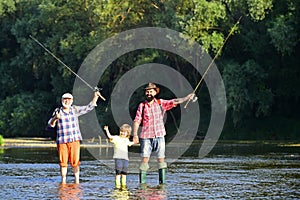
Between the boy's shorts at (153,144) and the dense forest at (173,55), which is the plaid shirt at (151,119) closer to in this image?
the boy's shorts at (153,144)

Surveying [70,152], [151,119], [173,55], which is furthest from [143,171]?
[173,55]

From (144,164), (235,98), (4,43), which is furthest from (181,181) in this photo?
(4,43)

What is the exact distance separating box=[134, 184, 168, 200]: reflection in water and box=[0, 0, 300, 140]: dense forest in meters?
28.9

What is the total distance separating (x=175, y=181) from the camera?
17.5 meters

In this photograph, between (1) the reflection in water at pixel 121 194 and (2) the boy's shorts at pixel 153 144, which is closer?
(1) the reflection in water at pixel 121 194

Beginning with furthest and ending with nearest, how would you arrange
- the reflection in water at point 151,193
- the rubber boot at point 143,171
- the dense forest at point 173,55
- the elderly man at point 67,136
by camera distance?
the dense forest at point 173,55
the elderly man at point 67,136
the rubber boot at point 143,171
the reflection in water at point 151,193

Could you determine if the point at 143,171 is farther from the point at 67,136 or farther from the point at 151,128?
the point at 67,136

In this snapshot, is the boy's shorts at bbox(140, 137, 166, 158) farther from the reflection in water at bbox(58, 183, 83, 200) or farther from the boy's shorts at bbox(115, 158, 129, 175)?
the reflection in water at bbox(58, 183, 83, 200)

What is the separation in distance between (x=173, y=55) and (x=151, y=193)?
3712cm

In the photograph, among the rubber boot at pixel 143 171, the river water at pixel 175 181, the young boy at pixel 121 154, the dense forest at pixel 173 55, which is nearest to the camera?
the river water at pixel 175 181

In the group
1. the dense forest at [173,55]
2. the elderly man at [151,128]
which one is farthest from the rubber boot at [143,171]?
the dense forest at [173,55]

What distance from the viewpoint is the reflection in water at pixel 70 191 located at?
46.3 feet

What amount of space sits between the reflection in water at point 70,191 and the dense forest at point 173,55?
94.7 ft

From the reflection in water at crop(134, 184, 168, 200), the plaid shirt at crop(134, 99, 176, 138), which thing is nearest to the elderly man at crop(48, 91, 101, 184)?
the plaid shirt at crop(134, 99, 176, 138)
